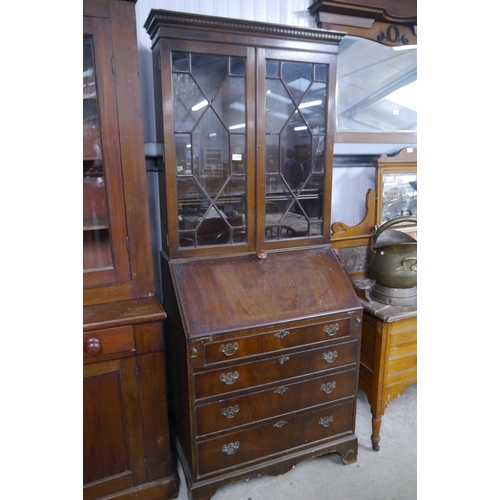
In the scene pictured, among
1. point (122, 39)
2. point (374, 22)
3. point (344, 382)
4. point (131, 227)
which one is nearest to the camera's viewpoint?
point (122, 39)

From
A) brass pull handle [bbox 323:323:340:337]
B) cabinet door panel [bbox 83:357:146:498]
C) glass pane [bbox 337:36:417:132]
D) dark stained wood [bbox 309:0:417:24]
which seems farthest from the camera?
glass pane [bbox 337:36:417:132]

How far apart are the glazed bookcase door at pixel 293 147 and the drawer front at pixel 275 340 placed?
414mm

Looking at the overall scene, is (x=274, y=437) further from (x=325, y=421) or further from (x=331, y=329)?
(x=331, y=329)

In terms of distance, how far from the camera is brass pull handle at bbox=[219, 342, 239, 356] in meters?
1.49

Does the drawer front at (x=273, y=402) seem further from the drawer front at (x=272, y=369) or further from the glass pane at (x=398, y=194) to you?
the glass pane at (x=398, y=194)

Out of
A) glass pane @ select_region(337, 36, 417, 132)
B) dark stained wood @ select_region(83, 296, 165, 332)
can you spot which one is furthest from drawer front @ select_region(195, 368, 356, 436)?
glass pane @ select_region(337, 36, 417, 132)

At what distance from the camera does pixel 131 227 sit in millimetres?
1484

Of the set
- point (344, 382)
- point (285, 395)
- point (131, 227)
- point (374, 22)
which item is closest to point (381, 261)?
point (344, 382)

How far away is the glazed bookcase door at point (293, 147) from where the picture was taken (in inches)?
65.9

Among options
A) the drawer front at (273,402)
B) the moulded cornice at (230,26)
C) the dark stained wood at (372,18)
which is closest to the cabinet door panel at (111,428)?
the drawer front at (273,402)

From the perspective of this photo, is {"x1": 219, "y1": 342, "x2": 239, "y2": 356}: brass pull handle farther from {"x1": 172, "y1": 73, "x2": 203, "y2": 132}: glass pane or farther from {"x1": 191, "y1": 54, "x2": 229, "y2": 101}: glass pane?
{"x1": 191, "y1": 54, "x2": 229, "y2": 101}: glass pane

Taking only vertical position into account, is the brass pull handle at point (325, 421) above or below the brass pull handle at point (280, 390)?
below

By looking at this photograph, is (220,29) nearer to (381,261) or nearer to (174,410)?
(381,261)
